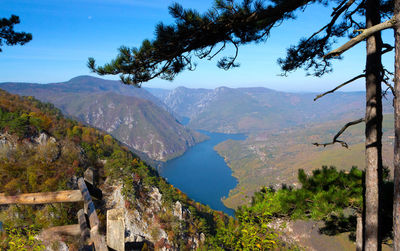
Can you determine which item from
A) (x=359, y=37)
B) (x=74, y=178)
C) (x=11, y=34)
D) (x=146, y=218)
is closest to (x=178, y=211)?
(x=146, y=218)

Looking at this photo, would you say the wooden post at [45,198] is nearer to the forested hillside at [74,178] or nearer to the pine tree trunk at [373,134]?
the forested hillside at [74,178]

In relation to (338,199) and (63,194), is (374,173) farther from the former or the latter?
(63,194)

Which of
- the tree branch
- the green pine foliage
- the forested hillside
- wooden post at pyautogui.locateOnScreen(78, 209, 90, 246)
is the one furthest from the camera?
the forested hillside

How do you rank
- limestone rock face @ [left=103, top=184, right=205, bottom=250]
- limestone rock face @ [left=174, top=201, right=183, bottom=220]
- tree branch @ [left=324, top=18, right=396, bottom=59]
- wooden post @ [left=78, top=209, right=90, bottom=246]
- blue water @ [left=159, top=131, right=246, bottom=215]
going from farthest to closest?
blue water @ [left=159, top=131, right=246, bottom=215], limestone rock face @ [left=174, top=201, right=183, bottom=220], limestone rock face @ [left=103, top=184, right=205, bottom=250], wooden post @ [left=78, top=209, right=90, bottom=246], tree branch @ [left=324, top=18, right=396, bottom=59]

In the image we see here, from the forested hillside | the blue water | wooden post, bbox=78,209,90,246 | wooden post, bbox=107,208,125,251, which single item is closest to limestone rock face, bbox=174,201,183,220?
the forested hillside

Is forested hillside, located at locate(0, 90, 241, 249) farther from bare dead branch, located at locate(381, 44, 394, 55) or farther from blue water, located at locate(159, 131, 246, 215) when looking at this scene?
blue water, located at locate(159, 131, 246, 215)

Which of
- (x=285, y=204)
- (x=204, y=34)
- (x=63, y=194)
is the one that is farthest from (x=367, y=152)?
(x=63, y=194)

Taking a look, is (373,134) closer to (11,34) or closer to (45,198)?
(45,198)

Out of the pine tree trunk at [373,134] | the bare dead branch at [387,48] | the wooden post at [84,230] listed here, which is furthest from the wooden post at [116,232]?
the bare dead branch at [387,48]
